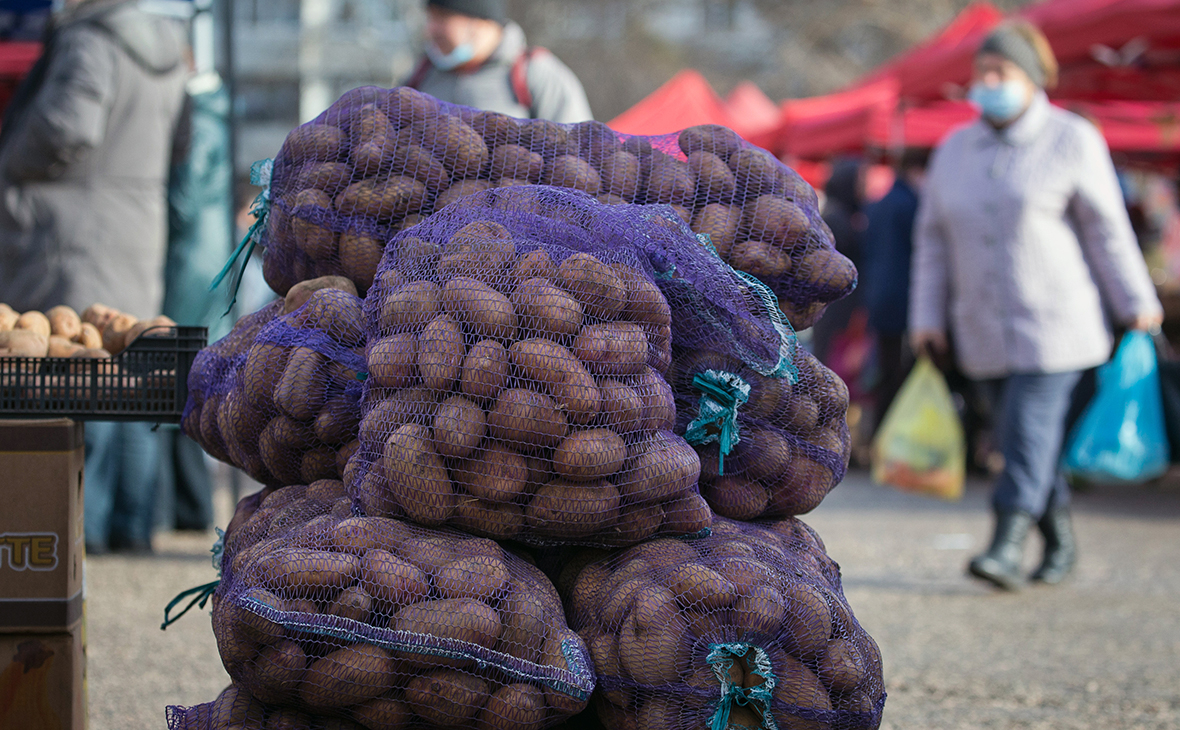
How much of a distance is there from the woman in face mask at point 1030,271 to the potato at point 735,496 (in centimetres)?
295

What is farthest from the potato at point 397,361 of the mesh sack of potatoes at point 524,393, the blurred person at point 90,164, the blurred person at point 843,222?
the blurred person at point 843,222

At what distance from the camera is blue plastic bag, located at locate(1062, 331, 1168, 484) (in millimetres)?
5453

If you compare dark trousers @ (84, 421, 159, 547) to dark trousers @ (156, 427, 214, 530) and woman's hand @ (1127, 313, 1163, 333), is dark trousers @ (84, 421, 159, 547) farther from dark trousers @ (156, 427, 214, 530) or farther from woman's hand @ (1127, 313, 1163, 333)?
woman's hand @ (1127, 313, 1163, 333)

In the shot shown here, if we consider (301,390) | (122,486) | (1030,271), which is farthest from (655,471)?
(122,486)

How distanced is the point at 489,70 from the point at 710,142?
1.85 metres

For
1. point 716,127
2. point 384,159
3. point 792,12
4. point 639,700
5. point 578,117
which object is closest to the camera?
point 639,700

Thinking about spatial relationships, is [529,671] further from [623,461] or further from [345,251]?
[345,251]

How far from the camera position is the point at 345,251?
2654 millimetres

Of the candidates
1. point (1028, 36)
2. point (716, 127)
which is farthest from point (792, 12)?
point (716, 127)

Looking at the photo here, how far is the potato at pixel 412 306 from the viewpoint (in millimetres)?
2143

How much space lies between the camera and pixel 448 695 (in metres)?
1.94

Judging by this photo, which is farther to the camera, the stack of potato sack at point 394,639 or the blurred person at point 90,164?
the blurred person at point 90,164

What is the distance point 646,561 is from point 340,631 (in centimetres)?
55

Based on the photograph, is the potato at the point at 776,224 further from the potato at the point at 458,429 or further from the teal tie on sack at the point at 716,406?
the potato at the point at 458,429
